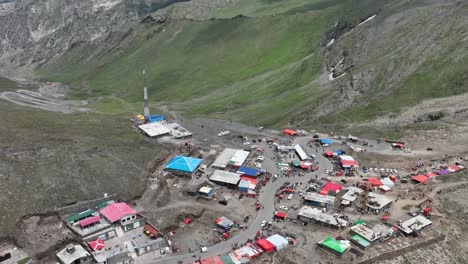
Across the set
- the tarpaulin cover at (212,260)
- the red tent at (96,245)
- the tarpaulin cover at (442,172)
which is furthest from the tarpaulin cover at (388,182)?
the red tent at (96,245)

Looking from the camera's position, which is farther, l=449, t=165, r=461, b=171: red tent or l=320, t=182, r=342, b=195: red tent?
l=449, t=165, r=461, b=171: red tent

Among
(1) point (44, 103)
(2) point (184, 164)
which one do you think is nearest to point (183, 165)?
(2) point (184, 164)

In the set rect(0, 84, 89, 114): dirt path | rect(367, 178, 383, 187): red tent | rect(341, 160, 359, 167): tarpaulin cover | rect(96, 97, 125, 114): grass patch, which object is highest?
rect(367, 178, 383, 187): red tent

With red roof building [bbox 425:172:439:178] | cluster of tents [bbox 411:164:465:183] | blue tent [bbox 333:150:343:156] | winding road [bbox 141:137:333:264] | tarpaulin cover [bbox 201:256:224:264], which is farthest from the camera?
blue tent [bbox 333:150:343:156]

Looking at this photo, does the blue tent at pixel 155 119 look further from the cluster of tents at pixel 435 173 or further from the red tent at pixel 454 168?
the red tent at pixel 454 168

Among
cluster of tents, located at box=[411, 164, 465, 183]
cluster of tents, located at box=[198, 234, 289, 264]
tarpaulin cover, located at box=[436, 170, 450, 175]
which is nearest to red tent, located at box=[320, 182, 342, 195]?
cluster of tents, located at box=[411, 164, 465, 183]

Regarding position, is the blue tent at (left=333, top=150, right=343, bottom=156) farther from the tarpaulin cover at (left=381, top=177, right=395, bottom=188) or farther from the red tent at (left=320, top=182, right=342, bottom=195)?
the red tent at (left=320, top=182, right=342, bottom=195)

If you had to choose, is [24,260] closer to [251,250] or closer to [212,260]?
[212,260]

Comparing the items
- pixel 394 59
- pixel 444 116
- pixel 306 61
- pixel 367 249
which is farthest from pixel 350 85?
pixel 367 249
